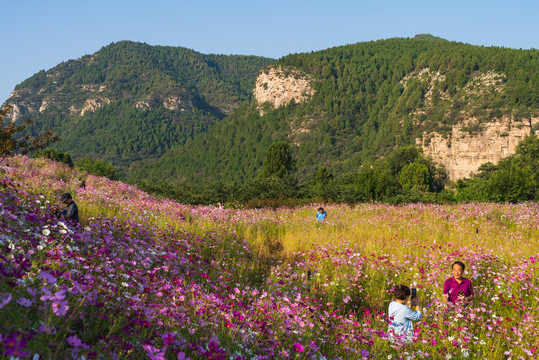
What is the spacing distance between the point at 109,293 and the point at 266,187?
83.5 ft

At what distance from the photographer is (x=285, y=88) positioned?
632 feet

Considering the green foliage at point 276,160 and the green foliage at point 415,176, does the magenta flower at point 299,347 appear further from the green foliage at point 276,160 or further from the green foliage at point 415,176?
the green foliage at point 415,176

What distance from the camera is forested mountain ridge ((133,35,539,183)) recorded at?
123m

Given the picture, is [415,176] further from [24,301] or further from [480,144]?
[24,301]

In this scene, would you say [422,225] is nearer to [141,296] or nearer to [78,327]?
[141,296]

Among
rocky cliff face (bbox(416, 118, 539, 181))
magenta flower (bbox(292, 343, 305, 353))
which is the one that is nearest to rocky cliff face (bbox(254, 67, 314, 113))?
rocky cliff face (bbox(416, 118, 539, 181))

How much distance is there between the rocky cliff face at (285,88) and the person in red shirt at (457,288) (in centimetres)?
18432

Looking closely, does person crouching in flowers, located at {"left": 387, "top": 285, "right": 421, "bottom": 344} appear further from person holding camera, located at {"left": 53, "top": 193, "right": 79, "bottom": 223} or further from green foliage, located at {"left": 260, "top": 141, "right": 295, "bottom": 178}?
green foliage, located at {"left": 260, "top": 141, "right": 295, "bottom": 178}

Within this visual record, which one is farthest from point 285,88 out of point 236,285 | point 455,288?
point 236,285

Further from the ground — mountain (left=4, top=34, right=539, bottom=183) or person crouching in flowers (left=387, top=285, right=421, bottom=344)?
mountain (left=4, top=34, right=539, bottom=183)

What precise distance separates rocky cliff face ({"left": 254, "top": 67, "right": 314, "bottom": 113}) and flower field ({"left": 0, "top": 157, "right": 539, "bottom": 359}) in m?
181

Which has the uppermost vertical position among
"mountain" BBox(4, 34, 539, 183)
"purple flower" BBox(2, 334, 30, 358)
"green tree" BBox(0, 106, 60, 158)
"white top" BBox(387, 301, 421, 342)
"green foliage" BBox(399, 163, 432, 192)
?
"mountain" BBox(4, 34, 539, 183)

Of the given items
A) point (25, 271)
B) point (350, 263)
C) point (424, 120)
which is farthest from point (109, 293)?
point (424, 120)

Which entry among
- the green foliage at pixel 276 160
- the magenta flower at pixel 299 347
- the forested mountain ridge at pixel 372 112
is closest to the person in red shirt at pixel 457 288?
the magenta flower at pixel 299 347
